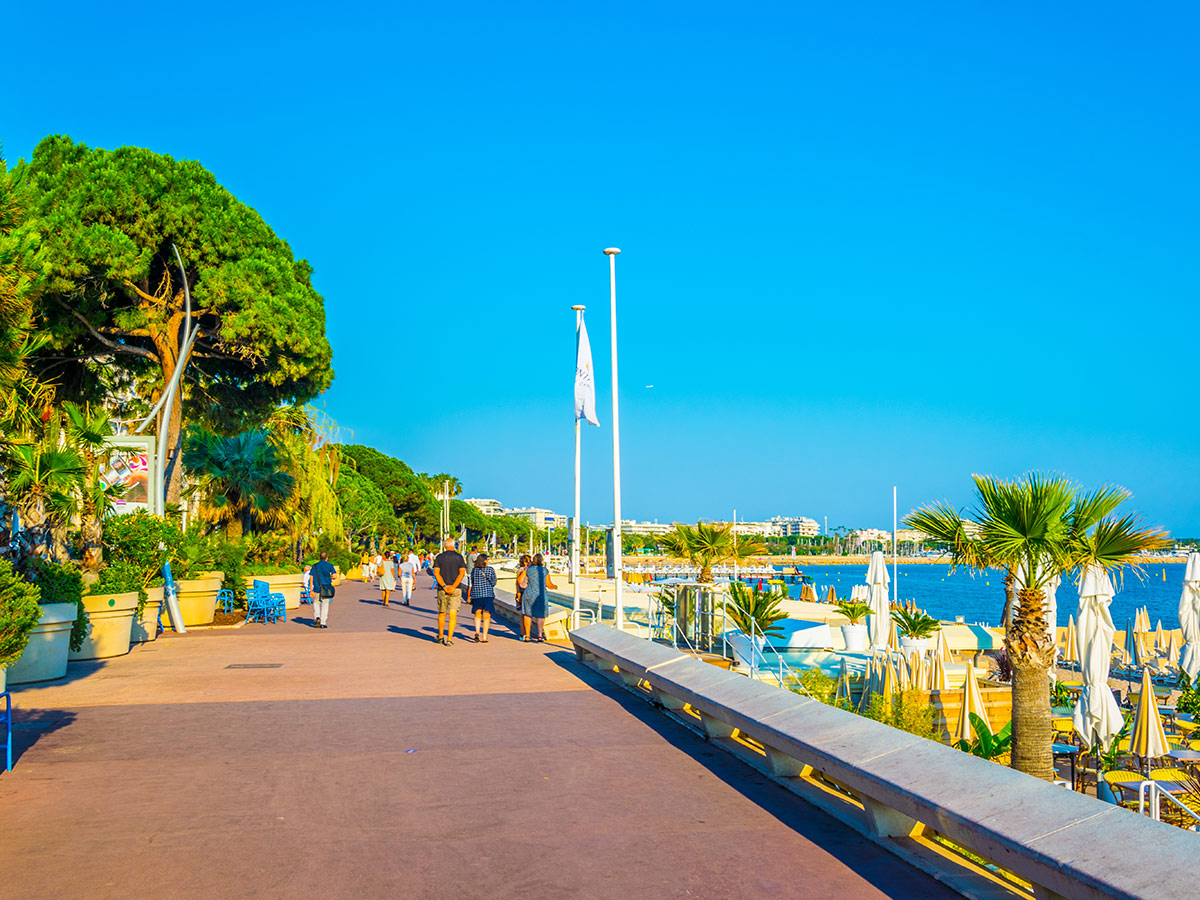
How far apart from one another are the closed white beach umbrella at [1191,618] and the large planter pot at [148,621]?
17416mm

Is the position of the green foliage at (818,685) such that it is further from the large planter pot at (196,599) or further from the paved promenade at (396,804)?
the large planter pot at (196,599)

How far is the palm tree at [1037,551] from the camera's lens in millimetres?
9133

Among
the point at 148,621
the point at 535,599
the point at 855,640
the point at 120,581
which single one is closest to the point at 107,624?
the point at 120,581

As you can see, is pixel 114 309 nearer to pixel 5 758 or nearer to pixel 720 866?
pixel 5 758

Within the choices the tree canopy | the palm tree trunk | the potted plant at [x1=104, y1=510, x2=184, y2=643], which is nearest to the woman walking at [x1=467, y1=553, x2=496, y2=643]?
the potted plant at [x1=104, y1=510, x2=184, y2=643]

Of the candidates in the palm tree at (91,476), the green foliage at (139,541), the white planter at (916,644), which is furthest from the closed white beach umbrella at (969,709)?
the green foliage at (139,541)

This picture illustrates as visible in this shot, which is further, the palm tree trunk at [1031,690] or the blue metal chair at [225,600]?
Answer: the blue metal chair at [225,600]

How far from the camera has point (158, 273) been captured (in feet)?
77.9

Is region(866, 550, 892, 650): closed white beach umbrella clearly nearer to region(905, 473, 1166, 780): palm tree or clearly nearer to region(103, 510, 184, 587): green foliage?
region(905, 473, 1166, 780): palm tree

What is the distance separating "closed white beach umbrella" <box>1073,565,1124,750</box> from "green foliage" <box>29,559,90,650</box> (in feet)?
39.8

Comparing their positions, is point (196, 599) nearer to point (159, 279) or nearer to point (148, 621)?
point (148, 621)

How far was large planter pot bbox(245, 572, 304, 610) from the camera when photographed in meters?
28.0

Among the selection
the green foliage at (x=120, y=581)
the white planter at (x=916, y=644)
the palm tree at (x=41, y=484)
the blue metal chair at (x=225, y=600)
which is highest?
the palm tree at (x=41, y=484)

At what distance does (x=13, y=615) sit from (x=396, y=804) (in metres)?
2.96
